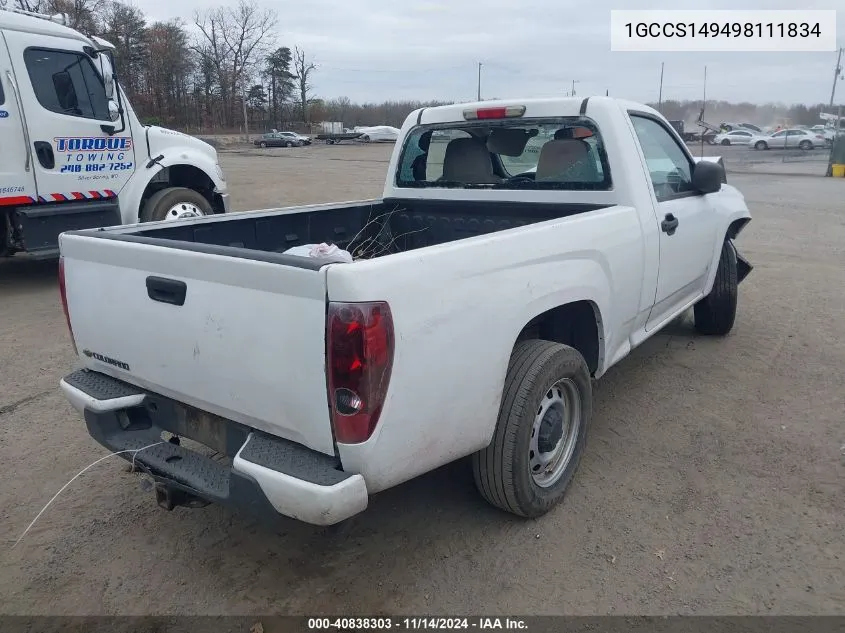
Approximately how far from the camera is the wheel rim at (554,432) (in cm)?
309

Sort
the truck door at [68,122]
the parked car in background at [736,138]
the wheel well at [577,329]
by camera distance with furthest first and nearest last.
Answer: the parked car in background at [736,138]
the truck door at [68,122]
the wheel well at [577,329]

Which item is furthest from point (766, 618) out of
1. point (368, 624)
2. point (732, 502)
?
point (368, 624)

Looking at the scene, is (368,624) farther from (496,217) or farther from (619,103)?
(619,103)

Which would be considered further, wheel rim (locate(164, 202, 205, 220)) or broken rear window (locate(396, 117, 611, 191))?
wheel rim (locate(164, 202, 205, 220))

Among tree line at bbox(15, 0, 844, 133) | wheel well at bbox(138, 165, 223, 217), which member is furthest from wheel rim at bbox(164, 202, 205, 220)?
tree line at bbox(15, 0, 844, 133)

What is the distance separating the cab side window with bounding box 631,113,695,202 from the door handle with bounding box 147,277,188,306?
281cm

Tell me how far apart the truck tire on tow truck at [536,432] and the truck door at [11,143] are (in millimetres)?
6277

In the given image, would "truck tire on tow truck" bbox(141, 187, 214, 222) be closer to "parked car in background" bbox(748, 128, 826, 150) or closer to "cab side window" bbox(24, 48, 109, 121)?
"cab side window" bbox(24, 48, 109, 121)

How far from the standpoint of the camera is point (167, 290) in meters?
2.54

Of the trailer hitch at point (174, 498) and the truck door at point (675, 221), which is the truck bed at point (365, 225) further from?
the trailer hitch at point (174, 498)

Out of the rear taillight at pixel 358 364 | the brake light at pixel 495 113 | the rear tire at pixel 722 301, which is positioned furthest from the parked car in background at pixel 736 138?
the rear taillight at pixel 358 364

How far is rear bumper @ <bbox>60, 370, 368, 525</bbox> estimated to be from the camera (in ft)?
7.23

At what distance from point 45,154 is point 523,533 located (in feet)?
21.8

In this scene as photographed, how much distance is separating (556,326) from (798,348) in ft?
9.95
